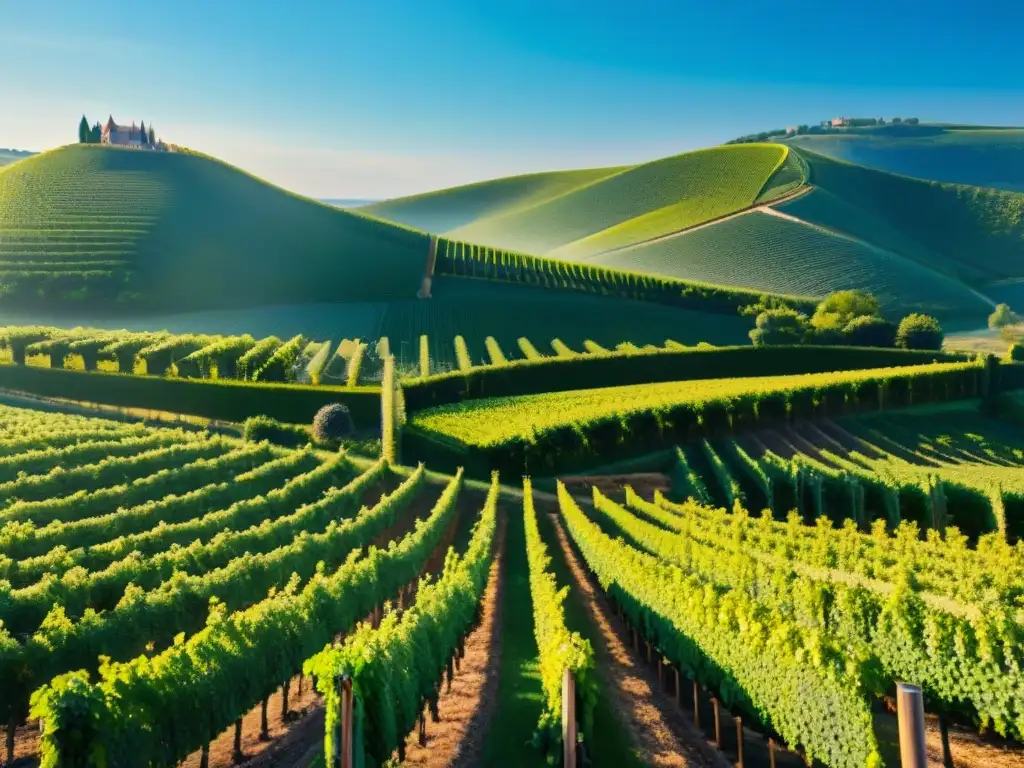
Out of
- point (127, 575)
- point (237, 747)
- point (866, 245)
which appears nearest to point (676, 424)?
point (127, 575)

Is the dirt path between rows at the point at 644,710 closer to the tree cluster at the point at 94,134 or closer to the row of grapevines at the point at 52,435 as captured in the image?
the row of grapevines at the point at 52,435

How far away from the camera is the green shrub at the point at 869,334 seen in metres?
74.7

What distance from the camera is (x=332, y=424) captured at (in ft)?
149

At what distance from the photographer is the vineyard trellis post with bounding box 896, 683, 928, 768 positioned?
8.60 metres

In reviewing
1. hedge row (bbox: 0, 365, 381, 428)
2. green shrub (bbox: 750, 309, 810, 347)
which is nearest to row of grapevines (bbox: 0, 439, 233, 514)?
hedge row (bbox: 0, 365, 381, 428)

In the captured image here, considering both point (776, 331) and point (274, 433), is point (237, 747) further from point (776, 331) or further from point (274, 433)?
point (776, 331)

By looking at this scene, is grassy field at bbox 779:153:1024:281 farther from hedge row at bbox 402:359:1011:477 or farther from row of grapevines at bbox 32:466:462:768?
row of grapevines at bbox 32:466:462:768

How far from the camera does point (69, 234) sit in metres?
94.9

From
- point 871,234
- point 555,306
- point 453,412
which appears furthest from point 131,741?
point 871,234

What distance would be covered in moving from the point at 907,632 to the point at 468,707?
29.9 ft

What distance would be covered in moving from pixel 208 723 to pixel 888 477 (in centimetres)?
3211

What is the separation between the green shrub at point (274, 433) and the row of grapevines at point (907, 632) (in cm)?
2936

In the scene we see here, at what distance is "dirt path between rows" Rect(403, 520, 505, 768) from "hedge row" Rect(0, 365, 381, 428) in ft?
93.0

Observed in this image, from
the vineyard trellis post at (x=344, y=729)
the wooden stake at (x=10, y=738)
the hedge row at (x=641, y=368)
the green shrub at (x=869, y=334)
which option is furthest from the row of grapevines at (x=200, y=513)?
the green shrub at (x=869, y=334)
